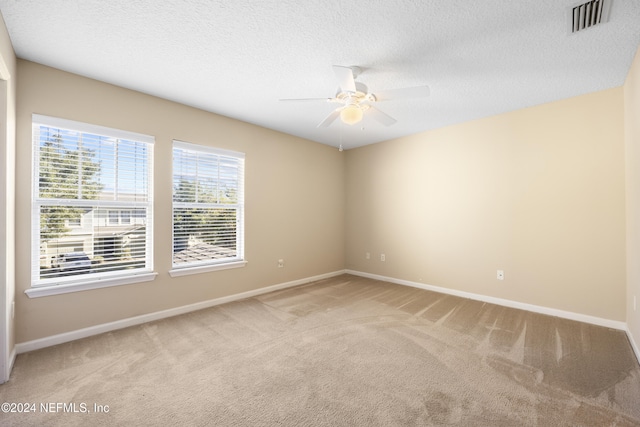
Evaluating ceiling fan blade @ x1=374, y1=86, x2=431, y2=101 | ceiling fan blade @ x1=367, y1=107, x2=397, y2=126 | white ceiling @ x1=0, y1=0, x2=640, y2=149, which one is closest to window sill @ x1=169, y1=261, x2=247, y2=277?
white ceiling @ x1=0, y1=0, x2=640, y2=149

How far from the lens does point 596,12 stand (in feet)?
6.12

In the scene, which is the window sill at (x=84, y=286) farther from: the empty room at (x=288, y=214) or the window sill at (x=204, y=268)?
the window sill at (x=204, y=268)

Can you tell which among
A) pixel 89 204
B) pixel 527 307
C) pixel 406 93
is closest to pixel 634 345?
pixel 527 307

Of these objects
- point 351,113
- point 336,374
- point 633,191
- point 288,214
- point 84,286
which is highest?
point 351,113

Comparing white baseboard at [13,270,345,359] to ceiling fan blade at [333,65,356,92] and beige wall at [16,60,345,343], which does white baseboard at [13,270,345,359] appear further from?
ceiling fan blade at [333,65,356,92]

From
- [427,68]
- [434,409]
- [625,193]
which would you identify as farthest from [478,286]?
[427,68]

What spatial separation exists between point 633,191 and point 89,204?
17.6ft

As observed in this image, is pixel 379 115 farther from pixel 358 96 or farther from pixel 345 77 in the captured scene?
pixel 345 77

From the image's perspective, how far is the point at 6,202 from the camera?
6.92 feet

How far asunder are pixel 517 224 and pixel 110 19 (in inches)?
188

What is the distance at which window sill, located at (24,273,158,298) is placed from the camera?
8.38 ft

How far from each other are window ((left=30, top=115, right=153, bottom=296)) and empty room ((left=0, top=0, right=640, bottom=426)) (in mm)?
19

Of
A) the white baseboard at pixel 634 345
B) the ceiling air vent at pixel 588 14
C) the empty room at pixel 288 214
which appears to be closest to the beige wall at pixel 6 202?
the empty room at pixel 288 214

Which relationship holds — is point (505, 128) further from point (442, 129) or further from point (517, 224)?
point (517, 224)
